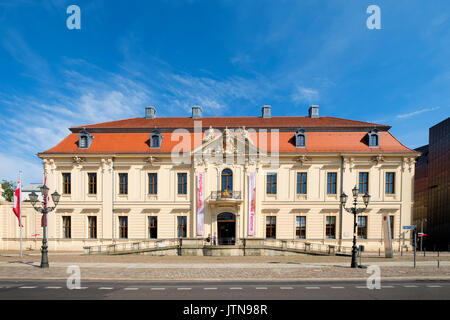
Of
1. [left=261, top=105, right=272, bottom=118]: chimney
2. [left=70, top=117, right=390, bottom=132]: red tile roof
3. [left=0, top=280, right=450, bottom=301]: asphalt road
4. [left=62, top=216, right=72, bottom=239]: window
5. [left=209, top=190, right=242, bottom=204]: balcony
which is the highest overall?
[left=261, top=105, right=272, bottom=118]: chimney

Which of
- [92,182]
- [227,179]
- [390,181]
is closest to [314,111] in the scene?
[390,181]

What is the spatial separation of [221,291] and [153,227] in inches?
692

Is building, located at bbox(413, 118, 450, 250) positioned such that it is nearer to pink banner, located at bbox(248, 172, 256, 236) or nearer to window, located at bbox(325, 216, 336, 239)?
window, located at bbox(325, 216, 336, 239)

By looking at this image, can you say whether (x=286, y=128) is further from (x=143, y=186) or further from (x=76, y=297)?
(x=76, y=297)

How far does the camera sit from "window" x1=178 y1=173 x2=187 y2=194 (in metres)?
26.7

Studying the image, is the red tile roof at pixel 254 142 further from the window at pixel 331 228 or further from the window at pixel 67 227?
the window at pixel 331 228

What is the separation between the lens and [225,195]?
81.5 ft

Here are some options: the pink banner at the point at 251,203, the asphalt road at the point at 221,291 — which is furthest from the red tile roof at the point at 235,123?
the asphalt road at the point at 221,291

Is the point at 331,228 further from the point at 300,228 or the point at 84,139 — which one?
the point at 84,139

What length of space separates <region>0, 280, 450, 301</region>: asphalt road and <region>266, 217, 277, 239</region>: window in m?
14.0

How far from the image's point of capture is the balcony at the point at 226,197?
24828 mm

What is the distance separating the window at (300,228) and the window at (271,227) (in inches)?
89.6

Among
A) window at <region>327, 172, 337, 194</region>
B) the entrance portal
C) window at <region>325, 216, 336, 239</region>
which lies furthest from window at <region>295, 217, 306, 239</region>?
the entrance portal
